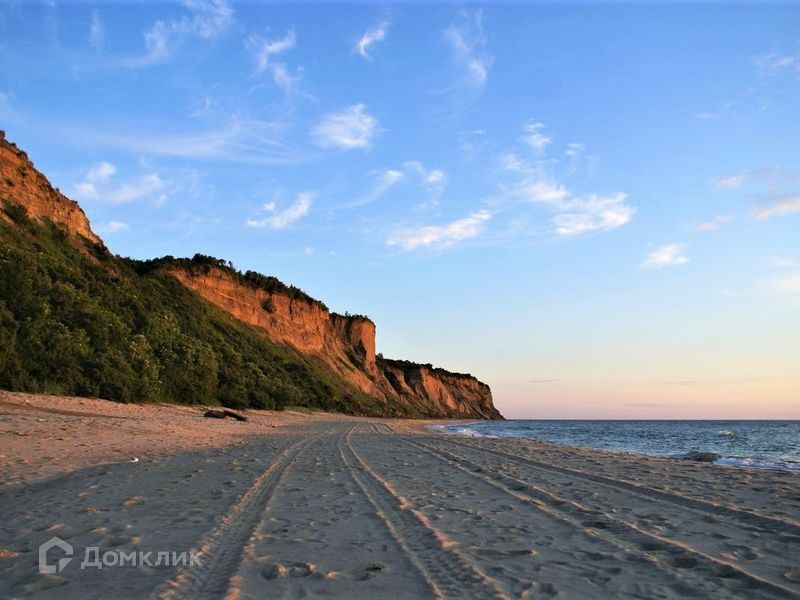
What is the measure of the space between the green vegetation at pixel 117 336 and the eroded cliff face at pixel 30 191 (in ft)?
3.92

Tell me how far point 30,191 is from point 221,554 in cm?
3982

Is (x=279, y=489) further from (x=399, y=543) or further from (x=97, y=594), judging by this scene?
(x=97, y=594)

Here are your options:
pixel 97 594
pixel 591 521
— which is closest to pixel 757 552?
pixel 591 521

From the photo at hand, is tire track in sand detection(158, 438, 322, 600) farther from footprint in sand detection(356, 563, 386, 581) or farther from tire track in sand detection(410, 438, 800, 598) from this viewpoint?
tire track in sand detection(410, 438, 800, 598)

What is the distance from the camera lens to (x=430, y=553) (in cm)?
466

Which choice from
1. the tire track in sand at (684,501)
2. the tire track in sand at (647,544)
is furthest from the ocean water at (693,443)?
the tire track in sand at (647,544)

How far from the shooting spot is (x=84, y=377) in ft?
77.9

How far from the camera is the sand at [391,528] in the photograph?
3.88 meters

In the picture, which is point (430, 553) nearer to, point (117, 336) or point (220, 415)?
point (220, 415)

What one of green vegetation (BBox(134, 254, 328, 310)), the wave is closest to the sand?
the wave

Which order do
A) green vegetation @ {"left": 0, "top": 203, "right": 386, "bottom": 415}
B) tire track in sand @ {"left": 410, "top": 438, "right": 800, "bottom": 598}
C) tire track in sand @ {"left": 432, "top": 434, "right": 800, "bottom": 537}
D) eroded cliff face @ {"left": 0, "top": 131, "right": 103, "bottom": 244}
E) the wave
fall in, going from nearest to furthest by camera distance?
tire track in sand @ {"left": 410, "top": 438, "right": 800, "bottom": 598} → tire track in sand @ {"left": 432, "top": 434, "right": 800, "bottom": 537} → the wave → green vegetation @ {"left": 0, "top": 203, "right": 386, "bottom": 415} → eroded cliff face @ {"left": 0, "top": 131, "right": 103, "bottom": 244}

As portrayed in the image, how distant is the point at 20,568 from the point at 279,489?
4.15m

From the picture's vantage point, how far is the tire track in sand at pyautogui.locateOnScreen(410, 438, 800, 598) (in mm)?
3984

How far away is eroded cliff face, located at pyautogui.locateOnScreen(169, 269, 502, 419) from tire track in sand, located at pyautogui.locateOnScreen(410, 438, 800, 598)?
2091 inches
